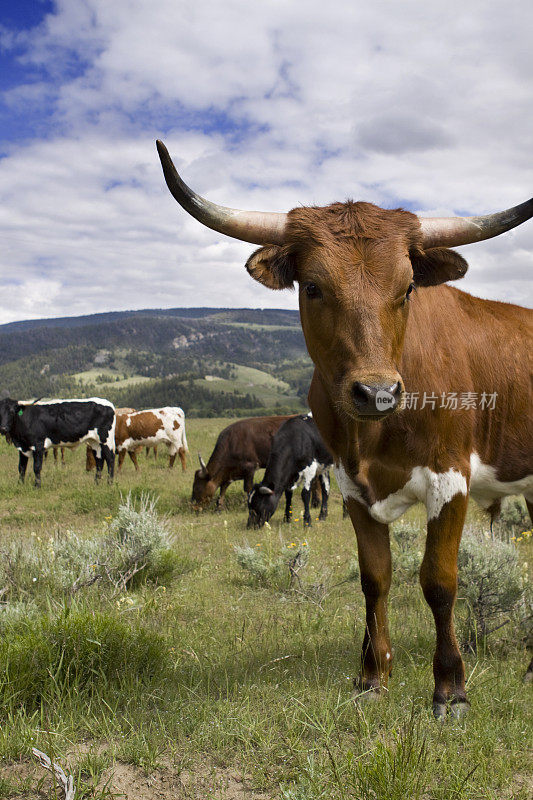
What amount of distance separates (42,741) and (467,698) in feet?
7.94

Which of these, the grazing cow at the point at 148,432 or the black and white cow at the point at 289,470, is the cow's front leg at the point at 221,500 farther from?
the grazing cow at the point at 148,432

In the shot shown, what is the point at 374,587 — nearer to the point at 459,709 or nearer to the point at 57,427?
the point at 459,709

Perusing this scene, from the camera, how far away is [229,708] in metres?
2.94

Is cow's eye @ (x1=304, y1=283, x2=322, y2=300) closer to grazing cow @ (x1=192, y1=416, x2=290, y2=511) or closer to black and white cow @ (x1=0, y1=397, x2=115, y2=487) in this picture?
grazing cow @ (x1=192, y1=416, x2=290, y2=511)

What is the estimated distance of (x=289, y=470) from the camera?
10688 millimetres

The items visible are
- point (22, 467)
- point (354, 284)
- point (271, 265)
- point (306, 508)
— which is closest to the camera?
point (354, 284)

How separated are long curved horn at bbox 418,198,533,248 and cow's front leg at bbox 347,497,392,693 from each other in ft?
5.47

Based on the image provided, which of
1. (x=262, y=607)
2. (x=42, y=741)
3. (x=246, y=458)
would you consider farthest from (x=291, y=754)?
(x=246, y=458)

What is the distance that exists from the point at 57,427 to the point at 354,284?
50.7 ft

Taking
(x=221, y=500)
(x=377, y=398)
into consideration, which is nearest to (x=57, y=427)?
(x=221, y=500)

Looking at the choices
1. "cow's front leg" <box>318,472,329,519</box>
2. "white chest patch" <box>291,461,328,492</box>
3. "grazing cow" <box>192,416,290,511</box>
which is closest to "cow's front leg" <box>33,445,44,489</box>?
→ "grazing cow" <box>192,416,290,511</box>

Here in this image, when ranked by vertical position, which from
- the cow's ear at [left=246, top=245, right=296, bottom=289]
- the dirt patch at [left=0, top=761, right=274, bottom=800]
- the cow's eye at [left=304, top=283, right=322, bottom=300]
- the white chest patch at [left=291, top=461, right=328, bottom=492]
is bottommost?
the dirt patch at [left=0, top=761, right=274, bottom=800]

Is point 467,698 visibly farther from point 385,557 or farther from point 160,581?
point 160,581

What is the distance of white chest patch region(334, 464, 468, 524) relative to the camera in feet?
9.73
